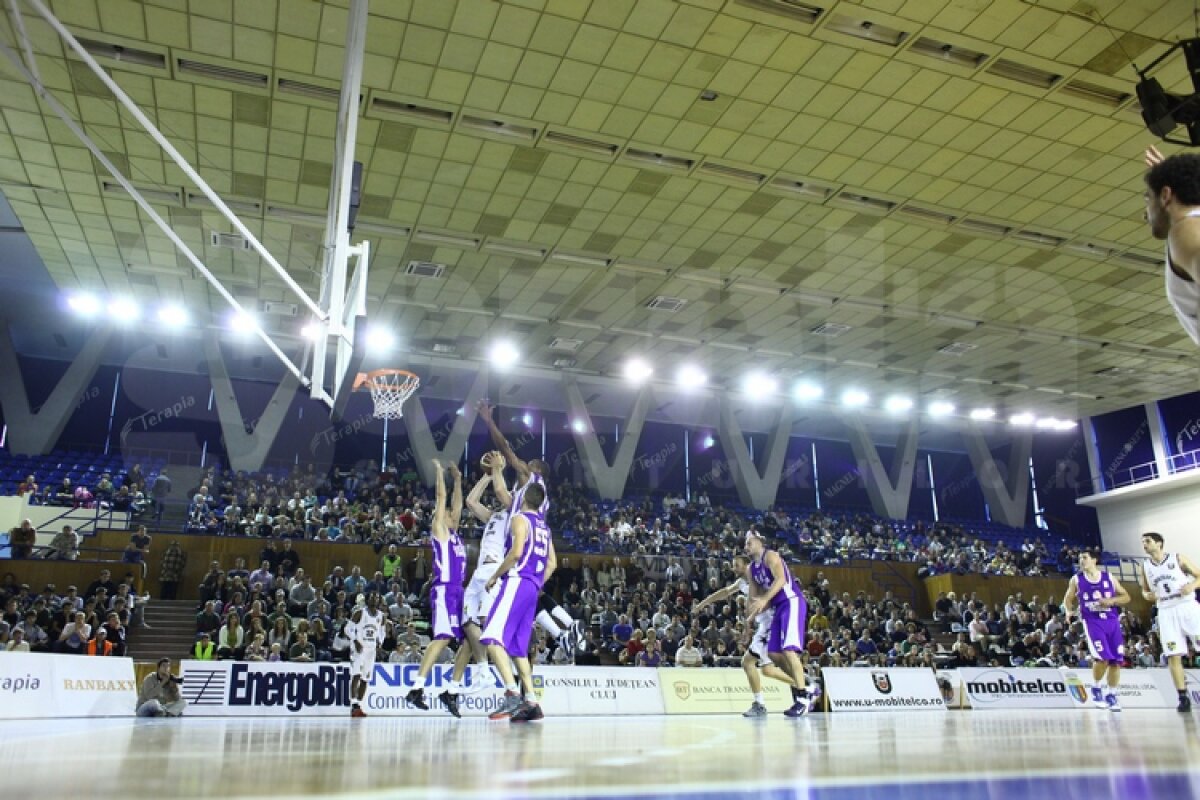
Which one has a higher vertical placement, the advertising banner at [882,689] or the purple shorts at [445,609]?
the purple shorts at [445,609]

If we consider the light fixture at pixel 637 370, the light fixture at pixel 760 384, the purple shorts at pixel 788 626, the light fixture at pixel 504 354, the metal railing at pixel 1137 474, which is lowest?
the purple shorts at pixel 788 626

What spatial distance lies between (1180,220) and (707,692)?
497 inches

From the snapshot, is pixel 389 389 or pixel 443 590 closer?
pixel 443 590

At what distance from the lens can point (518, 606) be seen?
7.45 m

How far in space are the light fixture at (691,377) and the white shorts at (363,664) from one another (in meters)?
16.9

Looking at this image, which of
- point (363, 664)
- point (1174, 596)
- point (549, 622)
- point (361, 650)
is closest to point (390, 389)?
point (549, 622)

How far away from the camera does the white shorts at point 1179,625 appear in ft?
37.7

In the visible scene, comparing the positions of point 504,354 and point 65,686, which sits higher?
point 504,354

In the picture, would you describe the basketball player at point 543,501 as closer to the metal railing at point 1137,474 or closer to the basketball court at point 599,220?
the basketball court at point 599,220

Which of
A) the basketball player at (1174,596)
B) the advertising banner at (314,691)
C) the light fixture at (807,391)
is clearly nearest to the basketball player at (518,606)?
the advertising banner at (314,691)

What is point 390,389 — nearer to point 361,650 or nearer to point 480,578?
point 361,650

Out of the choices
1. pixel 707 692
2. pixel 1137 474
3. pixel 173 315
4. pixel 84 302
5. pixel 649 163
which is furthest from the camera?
pixel 1137 474

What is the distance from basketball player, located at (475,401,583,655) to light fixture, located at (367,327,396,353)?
30.5 feet

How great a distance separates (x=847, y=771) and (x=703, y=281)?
1816cm
